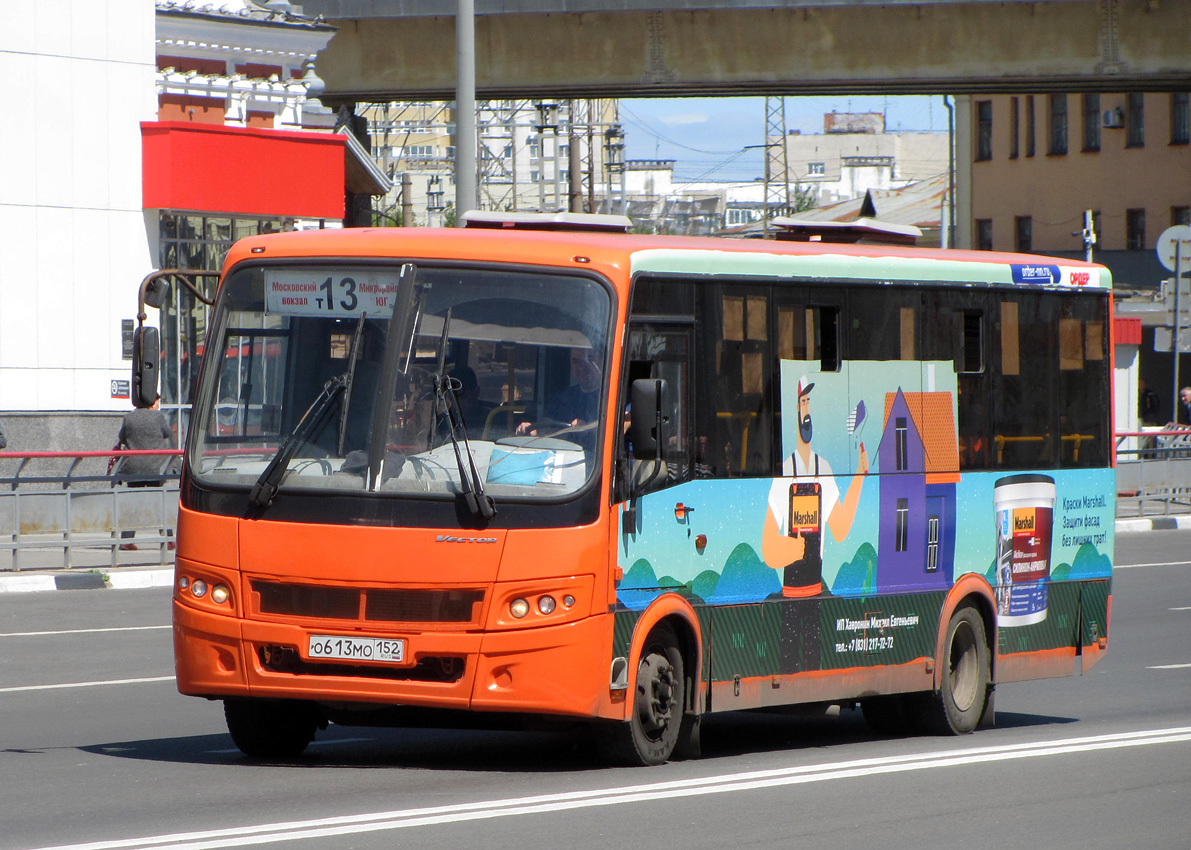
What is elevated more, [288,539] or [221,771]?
[288,539]

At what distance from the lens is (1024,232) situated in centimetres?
6562

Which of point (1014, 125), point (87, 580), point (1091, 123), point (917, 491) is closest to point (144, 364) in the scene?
point (917, 491)

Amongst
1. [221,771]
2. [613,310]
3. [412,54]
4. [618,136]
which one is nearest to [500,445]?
[613,310]

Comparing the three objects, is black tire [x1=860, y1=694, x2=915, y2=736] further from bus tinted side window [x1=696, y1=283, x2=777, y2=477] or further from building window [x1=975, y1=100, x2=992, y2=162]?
building window [x1=975, y1=100, x2=992, y2=162]

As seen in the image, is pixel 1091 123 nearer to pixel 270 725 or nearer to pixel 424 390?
pixel 270 725

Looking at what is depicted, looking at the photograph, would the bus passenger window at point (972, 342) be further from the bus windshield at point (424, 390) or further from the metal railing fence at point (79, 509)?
the metal railing fence at point (79, 509)

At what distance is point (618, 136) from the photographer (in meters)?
77.6

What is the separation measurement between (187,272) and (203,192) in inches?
605

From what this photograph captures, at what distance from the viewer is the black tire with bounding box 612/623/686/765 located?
358 inches

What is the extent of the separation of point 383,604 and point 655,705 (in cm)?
136

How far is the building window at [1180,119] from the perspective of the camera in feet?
184

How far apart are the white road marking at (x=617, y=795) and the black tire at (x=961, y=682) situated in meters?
0.90

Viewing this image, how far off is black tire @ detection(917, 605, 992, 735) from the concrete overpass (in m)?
21.8

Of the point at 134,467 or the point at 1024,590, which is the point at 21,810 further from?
the point at 134,467
